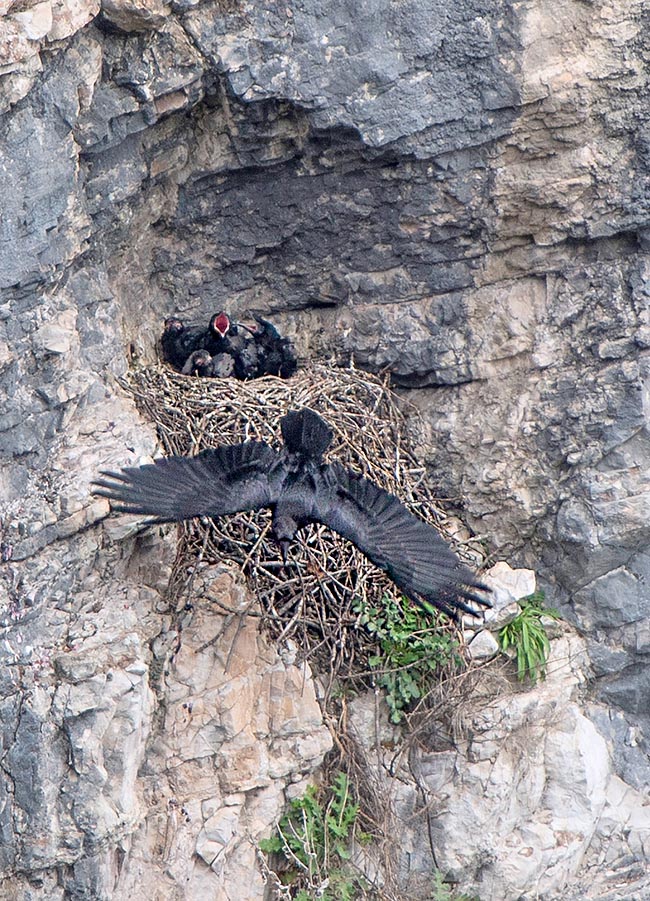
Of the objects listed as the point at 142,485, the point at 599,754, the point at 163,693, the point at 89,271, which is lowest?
the point at 599,754

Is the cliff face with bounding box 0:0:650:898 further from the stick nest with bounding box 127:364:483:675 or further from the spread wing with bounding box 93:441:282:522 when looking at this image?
the spread wing with bounding box 93:441:282:522

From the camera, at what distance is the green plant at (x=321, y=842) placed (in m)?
6.19

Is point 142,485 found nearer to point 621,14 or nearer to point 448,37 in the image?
point 448,37

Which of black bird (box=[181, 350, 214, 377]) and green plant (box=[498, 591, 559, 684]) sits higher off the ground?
black bird (box=[181, 350, 214, 377])

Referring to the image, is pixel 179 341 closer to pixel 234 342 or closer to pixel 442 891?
pixel 234 342

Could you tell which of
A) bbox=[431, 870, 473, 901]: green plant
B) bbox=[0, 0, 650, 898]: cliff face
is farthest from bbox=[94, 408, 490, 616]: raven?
bbox=[431, 870, 473, 901]: green plant

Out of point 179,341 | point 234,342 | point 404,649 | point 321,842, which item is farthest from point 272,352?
point 321,842

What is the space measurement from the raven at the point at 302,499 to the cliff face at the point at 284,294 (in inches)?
16.5

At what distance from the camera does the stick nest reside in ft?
21.2

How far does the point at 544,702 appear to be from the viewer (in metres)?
6.68

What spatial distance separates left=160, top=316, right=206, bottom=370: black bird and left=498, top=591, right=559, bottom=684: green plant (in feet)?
7.52

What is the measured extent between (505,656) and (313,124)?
2896 mm

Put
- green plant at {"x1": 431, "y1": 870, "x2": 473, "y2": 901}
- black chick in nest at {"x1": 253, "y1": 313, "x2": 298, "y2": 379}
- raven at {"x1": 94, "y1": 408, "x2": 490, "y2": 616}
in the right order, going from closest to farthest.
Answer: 1. raven at {"x1": 94, "y1": 408, "x2": 490, "y2": 616}
2. green plant at {"x1": 431, "y1": 870, "x2": 473, "y2": 901}
3. black chick in nest at {"x1": 253, "y1": 313, "x2": 298, "y2": 379}

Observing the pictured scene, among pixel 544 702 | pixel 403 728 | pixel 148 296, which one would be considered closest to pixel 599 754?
pixel 544 702
